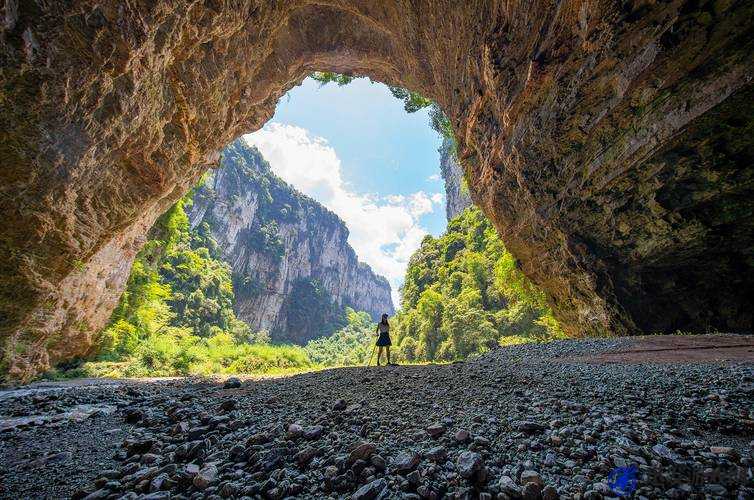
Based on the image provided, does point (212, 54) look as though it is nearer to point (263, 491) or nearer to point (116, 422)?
point (116, 422)

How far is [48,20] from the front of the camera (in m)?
4.87

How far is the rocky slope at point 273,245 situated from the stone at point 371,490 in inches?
2472

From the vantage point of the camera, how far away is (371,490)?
1811 mm

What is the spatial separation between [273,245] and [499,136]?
248 feet

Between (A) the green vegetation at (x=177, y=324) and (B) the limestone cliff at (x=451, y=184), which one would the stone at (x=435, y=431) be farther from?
(B) the limestone cliff at (x=451, y=184)

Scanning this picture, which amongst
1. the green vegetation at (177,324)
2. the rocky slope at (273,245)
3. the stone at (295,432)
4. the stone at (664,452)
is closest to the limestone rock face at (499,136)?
the green vegetation at (177,324)

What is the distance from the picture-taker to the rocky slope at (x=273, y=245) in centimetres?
6812

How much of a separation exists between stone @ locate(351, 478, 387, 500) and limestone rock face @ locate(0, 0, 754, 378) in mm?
7861

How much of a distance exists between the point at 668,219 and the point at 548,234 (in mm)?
3377

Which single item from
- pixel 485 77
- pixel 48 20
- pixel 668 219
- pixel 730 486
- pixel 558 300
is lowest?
pixel 730 486

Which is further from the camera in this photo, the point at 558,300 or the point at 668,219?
the point at 558,300

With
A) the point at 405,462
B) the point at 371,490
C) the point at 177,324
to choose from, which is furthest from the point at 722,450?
the point at 177,324

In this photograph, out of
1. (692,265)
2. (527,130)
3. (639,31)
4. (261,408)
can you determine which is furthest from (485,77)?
(261,408)

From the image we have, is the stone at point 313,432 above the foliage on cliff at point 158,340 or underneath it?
underneath
